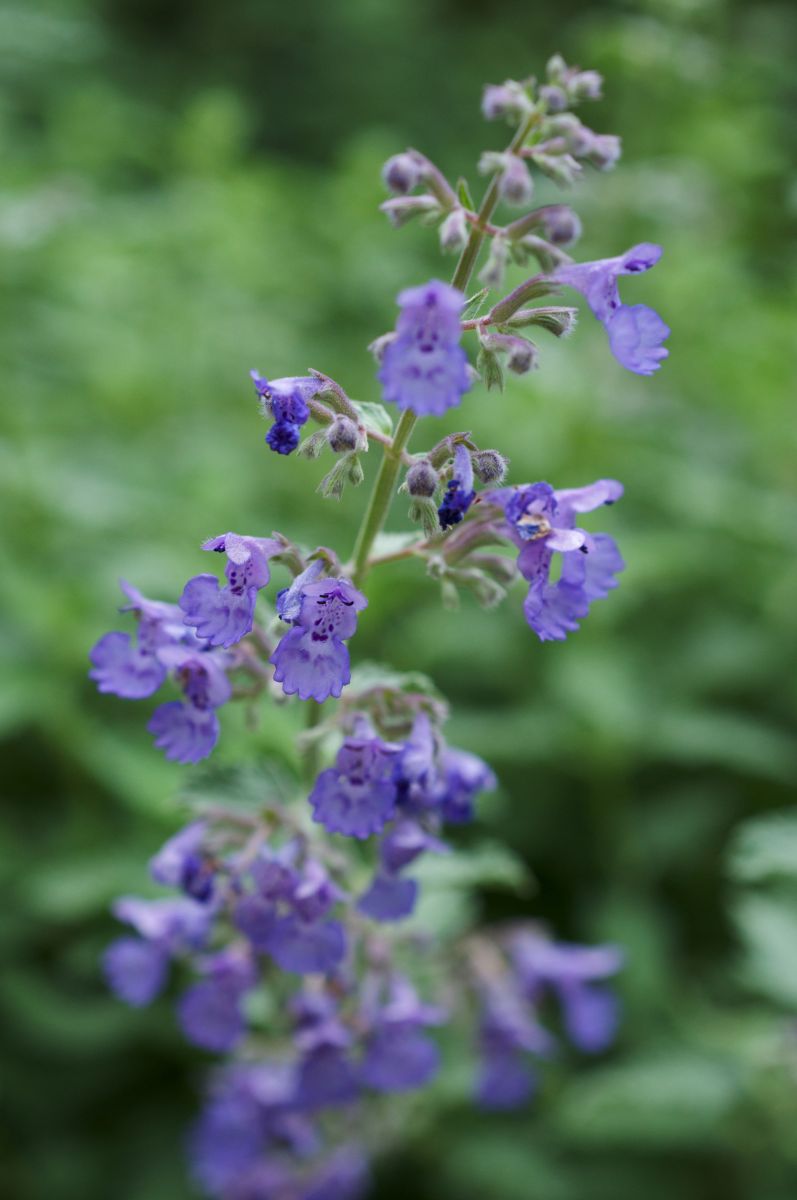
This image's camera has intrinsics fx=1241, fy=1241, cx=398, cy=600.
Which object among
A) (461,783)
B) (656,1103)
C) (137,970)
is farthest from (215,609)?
(656,1103)

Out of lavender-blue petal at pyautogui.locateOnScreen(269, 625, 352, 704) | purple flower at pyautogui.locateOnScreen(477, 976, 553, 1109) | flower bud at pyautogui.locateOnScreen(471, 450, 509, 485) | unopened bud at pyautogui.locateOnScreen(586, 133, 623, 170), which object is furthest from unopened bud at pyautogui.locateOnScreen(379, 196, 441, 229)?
purple flower at pyautogui.locateOnScreen(477, 976, 553, 1109)

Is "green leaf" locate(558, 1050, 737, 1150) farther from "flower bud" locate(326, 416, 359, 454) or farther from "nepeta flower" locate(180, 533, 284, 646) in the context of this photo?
"flower bud" locate(326, 416, 359, 454)

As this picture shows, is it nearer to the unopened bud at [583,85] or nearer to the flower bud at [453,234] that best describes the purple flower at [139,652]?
the flower bud at [453,234]

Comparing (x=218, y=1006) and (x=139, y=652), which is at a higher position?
(x=139, y=652)

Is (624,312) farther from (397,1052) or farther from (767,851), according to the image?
(397,1052)

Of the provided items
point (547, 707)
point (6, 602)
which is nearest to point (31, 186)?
point (6, 602)

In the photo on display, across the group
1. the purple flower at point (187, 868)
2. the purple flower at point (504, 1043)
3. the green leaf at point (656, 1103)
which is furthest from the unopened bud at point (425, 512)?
the green leaf at point (656, 1103)
